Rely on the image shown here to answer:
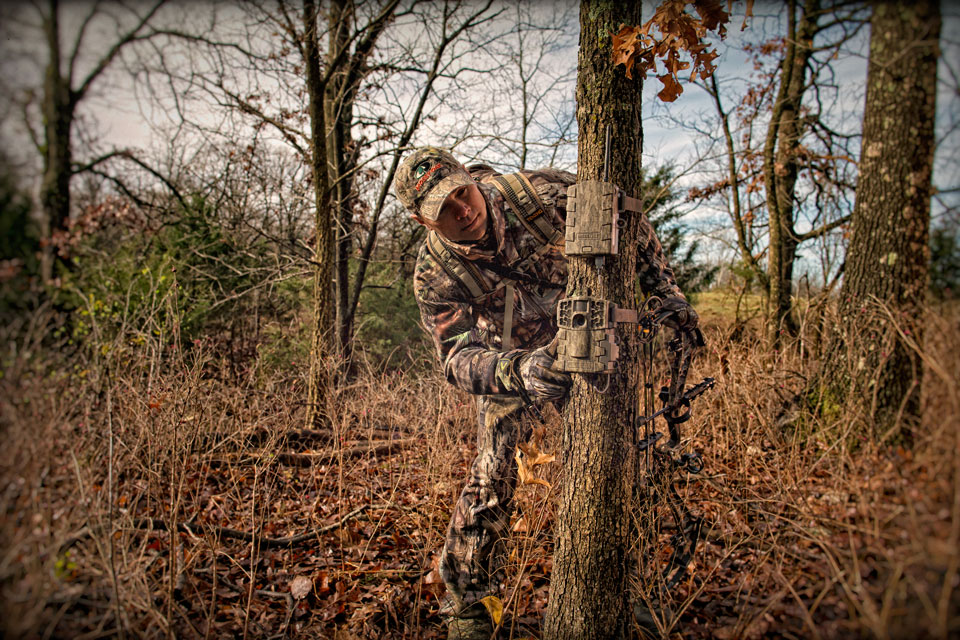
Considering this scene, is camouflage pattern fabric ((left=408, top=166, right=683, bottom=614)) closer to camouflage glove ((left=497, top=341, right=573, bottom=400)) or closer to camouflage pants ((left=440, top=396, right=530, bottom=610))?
camouflage pants ((left=440, top=396, right=530, bottom=610))

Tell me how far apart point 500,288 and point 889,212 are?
7.91 feet

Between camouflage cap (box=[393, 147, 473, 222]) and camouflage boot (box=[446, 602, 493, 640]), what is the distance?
210 cm

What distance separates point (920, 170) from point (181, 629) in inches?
184

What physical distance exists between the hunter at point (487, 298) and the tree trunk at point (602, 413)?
462 mm

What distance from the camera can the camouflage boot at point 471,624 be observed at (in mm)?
2473

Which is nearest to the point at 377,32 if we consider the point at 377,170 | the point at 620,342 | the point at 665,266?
the point at 377,170

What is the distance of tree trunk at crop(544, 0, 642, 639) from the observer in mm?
1922

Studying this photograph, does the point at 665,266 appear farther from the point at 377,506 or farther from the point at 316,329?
the point at 316,329

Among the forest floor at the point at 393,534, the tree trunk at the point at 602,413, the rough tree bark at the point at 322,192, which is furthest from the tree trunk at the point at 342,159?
the tree trunk at the point at 602,413

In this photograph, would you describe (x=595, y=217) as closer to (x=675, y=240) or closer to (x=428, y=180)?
(x=428, y=180)

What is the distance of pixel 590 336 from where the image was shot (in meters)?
1.82

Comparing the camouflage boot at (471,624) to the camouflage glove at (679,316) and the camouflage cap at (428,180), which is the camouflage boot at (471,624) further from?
the camouflage cap at (428,180)

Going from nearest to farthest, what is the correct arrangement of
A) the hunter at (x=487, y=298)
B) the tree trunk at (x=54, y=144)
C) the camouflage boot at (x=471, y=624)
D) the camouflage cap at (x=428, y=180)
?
the tree trunk at (x=54, y=144) → the camouflage boot at (x=471, y=624) → the hunter at (x=487, y=298) → the camouflage cap at (x=428, y=180)

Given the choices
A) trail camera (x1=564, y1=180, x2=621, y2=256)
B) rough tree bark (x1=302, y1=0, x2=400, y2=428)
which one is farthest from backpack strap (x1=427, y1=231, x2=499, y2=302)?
rough tree bark (x1=302, y1=0, x2=400, y2=428)
